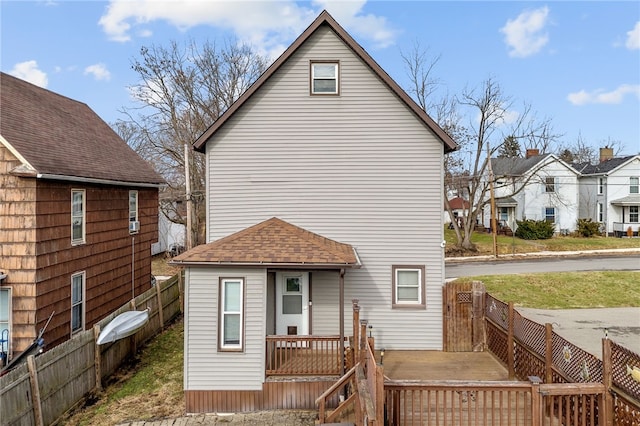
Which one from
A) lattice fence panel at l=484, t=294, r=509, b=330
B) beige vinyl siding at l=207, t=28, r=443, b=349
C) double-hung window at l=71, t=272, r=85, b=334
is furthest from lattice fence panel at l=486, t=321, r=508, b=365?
double-hung window at l=71, t=272, r=85, b=334

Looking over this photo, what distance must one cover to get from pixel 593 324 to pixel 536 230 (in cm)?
2157

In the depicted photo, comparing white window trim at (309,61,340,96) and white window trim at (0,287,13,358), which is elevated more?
white window trim at (309,61,340,96)

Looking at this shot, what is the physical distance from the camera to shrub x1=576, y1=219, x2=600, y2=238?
36781 mm

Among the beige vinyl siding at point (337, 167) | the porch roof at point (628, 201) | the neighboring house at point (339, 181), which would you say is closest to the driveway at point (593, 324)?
the neighboring house at point (339, 181)

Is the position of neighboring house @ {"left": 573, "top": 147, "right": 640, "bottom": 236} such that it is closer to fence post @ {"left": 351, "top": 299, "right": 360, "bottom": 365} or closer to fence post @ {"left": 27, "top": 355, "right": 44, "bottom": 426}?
fence post @ {"left": 351, "top": 299, "right": 360, "bottom": 365}

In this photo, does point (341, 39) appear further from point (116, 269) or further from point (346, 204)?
point (116, 269)

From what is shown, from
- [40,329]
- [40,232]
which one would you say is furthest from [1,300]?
[40,232]

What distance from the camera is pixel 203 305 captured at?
30.3 feet

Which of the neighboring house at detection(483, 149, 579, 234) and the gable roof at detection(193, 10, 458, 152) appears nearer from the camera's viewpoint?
the gable roof at detection(193, 10, 458, 152)

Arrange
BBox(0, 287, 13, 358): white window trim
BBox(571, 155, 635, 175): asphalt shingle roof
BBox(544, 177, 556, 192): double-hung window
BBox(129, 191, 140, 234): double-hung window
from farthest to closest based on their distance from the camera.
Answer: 1. BBox(544, 177, 556, 192): double-hung window
2. BBox(571, 155, 635, 175): asphalt shingle roof
3. BBox(129, 191, 140, 234): double-hung window
4. BBox(0, 287, 13, 358): white window trim

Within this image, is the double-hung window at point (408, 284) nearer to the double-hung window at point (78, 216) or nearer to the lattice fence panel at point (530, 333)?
the lattice fence panel at point (530, 333)

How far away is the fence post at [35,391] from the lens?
770 cm

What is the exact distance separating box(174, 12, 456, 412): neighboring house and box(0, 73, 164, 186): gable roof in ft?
13.1

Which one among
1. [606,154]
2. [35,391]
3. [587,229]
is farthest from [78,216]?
[606,154]
